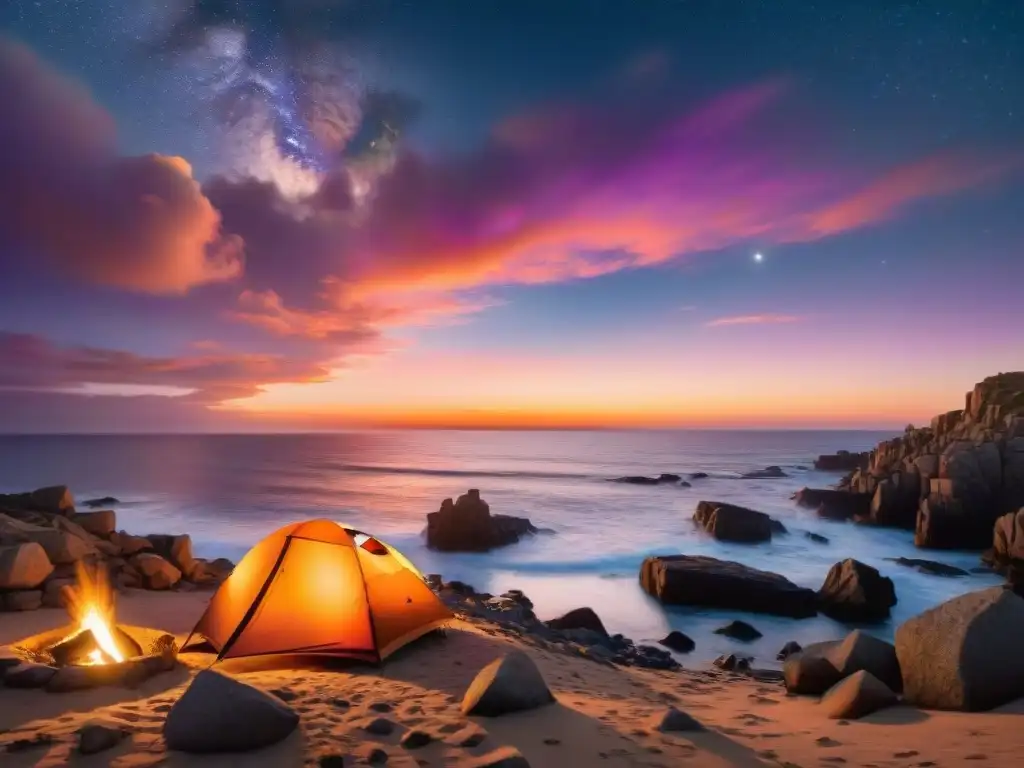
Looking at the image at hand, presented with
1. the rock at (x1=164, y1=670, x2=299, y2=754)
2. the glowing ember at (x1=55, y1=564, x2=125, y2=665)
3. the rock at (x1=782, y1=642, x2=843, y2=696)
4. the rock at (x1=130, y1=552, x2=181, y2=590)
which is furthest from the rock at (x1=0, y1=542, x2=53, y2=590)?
the rock at (x1=782, y1=642, x2=843, y2=696)

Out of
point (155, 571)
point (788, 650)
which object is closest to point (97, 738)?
point (155, 571)

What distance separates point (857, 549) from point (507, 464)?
74238 millimetres

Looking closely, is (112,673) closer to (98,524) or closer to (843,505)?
(98,524)

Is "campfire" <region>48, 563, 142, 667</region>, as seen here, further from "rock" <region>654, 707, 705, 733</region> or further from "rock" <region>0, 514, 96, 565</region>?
"rock" <region>654, 707, 705, 733</region>

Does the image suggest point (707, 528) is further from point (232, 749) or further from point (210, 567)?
point (232, 749)

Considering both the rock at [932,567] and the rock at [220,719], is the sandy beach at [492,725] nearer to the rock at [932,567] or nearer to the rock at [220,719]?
the rock at [220,719]

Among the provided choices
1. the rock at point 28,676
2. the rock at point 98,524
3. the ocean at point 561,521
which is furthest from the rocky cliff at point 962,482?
the rock at point 98,524

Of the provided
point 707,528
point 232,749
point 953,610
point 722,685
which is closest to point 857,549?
point 707,528

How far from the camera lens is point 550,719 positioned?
5.61 meters

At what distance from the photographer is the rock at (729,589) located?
1595 cm

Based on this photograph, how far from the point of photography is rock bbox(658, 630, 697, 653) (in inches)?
533

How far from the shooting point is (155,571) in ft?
41.6

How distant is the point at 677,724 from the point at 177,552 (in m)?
13.2

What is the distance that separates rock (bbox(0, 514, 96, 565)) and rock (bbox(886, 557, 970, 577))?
97.7 feet
